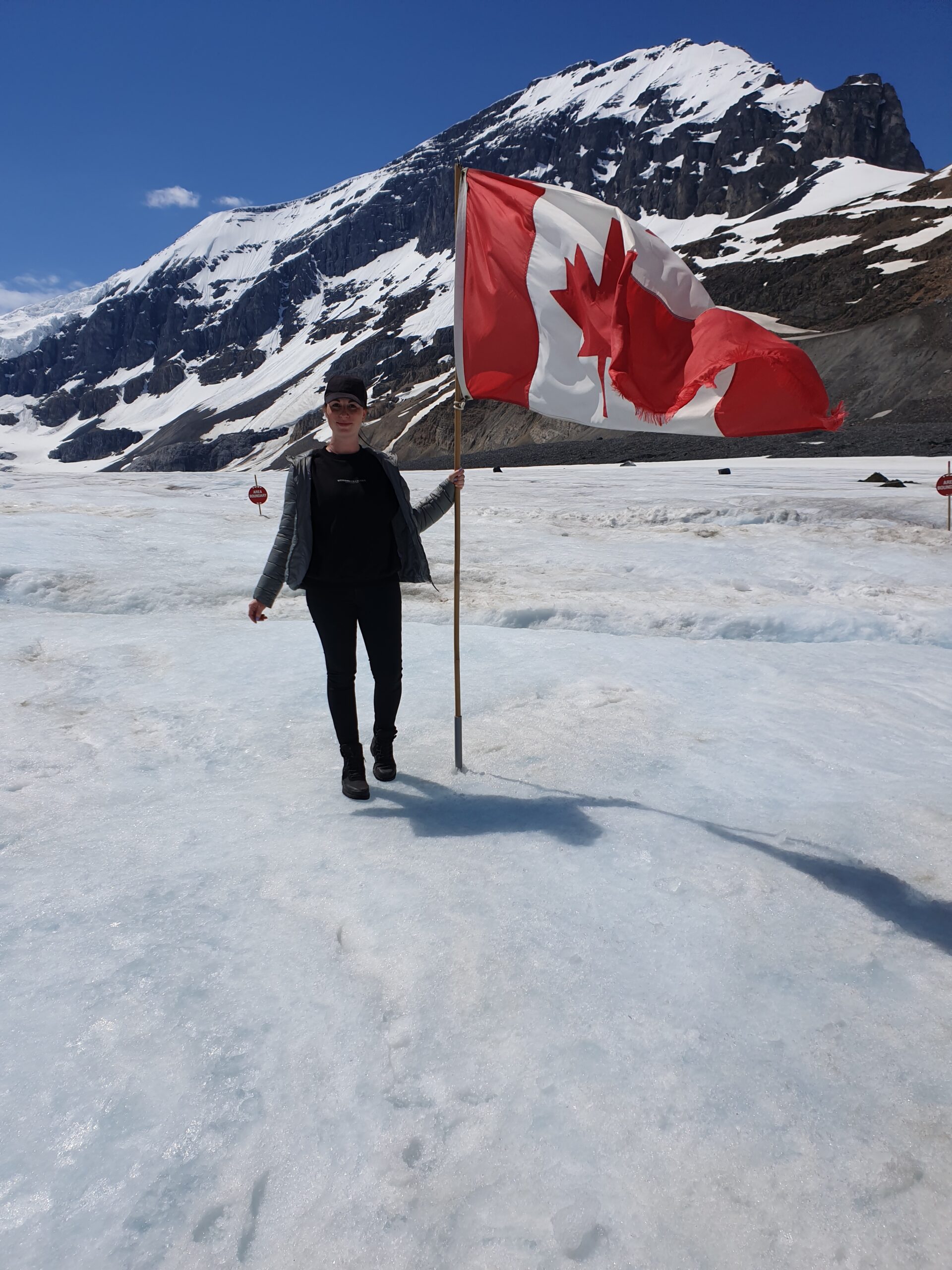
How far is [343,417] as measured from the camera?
9.87ft

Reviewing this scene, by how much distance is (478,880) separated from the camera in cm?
250

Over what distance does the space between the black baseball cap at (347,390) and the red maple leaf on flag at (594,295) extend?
1107 millimetres

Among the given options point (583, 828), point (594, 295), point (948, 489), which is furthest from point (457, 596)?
point (948, 489)

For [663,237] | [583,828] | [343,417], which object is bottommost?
[583,828]

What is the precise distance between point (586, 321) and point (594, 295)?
0.13 meters

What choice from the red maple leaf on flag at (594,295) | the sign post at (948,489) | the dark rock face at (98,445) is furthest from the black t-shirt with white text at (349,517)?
the dark rock face at (98,445)

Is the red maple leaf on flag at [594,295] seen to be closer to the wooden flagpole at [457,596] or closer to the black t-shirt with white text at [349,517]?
the wooden flagpole at [457,596]

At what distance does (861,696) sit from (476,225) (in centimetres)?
313

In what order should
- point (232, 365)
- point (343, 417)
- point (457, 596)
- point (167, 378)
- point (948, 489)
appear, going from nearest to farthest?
point (343, 417) < point (457, 596) < point (948, 489) < point (232, 365) < point (167, 378)

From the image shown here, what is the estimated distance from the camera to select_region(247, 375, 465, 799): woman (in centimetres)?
303

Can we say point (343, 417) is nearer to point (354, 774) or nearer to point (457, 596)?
point (457, 596)

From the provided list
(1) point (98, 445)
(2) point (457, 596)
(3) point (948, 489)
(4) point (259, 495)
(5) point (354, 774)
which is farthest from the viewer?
(1) point (98, 445)

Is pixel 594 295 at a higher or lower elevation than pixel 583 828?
higher

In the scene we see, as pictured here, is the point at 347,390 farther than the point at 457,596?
No
